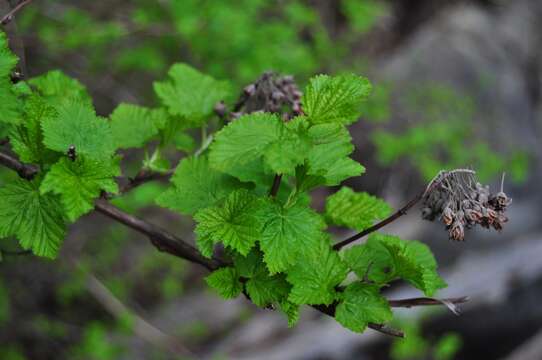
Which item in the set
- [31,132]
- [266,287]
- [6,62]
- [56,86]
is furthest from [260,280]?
[56,86]

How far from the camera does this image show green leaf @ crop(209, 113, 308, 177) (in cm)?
109

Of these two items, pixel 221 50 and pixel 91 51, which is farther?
pixel 91 51

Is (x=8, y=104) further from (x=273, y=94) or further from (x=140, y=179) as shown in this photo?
(x=273, y=94)

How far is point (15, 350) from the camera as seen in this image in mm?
4402

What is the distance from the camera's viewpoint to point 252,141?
44.0 inches

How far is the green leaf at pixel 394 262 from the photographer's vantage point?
1211mm

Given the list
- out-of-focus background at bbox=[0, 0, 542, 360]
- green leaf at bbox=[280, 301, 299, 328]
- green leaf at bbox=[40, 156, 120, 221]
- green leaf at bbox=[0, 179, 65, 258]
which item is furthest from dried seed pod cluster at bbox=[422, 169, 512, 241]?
out-of-focus background at bbox=[0, 0, 542, 360]

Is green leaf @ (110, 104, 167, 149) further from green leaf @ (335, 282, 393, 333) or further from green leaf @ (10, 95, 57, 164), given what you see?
green leaf @ (335, 282, 393, 333)

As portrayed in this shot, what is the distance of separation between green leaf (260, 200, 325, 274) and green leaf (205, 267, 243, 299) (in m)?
0.13

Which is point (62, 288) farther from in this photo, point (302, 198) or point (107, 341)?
point (302, 198)

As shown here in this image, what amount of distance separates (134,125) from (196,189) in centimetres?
36

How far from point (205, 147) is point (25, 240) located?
1.94ft

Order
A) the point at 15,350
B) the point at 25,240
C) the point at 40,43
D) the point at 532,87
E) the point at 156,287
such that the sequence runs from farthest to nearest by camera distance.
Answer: the point at 532,87, the point at 156,287, the point at 15,350, the point at 40,43, the point at 25,240

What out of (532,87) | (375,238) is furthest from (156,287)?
(532,87)
